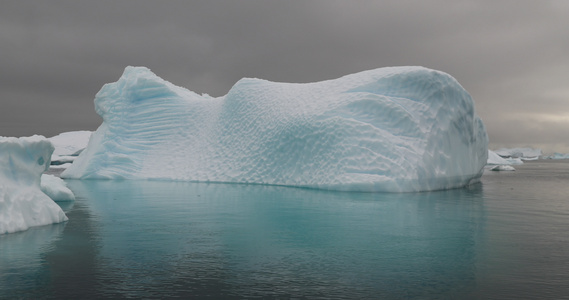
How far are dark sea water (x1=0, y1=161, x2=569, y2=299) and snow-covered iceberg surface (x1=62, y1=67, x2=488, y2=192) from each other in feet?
22.9

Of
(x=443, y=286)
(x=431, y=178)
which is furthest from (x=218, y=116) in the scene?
(x=443, y=286)

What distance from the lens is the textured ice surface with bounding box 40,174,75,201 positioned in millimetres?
15047

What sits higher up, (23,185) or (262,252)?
(23,185)

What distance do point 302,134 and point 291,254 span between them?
15.2 m

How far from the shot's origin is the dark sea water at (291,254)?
565cm

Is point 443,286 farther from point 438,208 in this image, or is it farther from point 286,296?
point 438,208

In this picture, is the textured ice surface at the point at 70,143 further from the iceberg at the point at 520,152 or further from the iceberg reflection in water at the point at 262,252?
the iceberg at the point at 520,152

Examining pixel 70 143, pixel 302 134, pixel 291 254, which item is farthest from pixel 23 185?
pixel 70 143

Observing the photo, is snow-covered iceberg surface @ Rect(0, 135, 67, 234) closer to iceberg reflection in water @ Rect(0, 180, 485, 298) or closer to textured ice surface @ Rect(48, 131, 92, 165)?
iceberg reflection in water @ Rect(0, 180, 485, 298)

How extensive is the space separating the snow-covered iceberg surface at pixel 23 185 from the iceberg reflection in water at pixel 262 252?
76 centimetres

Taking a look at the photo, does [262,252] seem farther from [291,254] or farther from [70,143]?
[70,143]

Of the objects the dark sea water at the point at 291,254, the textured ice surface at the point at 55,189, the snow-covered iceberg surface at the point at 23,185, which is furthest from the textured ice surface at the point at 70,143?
the dark sea water at the point at 291,254

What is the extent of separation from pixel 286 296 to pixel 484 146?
75.6 ft

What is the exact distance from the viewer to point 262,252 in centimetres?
773
